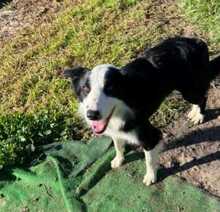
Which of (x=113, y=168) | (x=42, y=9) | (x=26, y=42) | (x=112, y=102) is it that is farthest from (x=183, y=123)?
(x=42, y=9)

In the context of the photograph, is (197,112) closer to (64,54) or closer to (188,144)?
(188,144)

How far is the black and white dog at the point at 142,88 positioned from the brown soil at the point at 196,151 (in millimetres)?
209

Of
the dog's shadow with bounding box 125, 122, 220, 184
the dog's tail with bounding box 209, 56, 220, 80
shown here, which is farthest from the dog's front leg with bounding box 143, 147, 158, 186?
the dog's tail with bounding box 209, 56, 220, 80

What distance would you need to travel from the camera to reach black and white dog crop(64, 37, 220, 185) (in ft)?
13.3

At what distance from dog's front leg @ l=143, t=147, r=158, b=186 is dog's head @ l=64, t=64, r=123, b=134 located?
66 centimetres

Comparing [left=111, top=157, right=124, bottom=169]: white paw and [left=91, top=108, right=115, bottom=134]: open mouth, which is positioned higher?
[left=91, top=108, right=115, bottom=134]: open mouth

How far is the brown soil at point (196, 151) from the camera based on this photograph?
16.2 feet

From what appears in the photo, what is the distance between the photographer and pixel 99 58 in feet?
21.4

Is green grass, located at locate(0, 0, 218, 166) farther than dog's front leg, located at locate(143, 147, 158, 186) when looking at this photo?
Yes

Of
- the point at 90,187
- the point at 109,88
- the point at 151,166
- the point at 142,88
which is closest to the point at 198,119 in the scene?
the point at 151,166

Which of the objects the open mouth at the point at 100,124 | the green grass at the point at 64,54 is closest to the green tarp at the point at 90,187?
the green grass at the point at 64,54

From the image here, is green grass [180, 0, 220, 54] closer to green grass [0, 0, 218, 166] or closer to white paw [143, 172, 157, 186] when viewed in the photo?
green grass [0, 0, 218, 166]

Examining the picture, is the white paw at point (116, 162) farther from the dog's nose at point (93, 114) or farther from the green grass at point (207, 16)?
the green grass at point (207, 16)

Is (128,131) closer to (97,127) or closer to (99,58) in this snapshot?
(97,127)
